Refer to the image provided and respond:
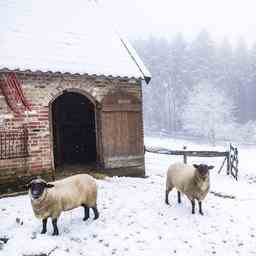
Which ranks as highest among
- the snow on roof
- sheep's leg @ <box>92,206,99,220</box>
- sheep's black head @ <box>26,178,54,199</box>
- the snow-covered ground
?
the snow on roof

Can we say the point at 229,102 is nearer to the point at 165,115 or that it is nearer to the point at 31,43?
the point at 165,115

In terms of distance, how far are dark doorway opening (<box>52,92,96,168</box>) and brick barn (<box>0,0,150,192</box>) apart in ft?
2.75

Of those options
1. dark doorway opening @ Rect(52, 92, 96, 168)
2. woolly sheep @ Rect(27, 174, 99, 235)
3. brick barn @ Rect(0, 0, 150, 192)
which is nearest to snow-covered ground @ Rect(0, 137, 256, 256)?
woolly sheep @ Rect(27, 174, 99, 235)

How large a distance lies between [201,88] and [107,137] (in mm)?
49665

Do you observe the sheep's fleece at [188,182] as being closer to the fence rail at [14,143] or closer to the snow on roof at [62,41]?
the snow on roof at [62,41]

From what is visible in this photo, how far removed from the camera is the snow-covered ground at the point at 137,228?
746cm

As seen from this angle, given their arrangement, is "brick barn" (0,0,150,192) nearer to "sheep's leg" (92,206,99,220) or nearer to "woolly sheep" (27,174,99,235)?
"sheep's leg" (92,206,99,220)

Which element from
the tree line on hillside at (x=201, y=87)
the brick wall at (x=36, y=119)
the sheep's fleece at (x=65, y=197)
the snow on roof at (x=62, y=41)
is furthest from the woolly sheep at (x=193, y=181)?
the tree line on hillside at (x=201, y=87)

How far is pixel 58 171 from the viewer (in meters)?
12.8

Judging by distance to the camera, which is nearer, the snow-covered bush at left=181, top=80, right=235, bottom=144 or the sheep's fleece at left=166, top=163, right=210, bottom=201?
the sheep's fleece at left=166, top=163, right=210, bottom=201

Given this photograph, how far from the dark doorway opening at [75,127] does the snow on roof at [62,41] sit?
329 cm

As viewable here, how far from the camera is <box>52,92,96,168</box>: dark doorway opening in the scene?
16.2 meters

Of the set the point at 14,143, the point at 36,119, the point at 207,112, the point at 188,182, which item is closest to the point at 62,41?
the point at 36,119

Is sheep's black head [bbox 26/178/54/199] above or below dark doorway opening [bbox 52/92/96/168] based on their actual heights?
below
